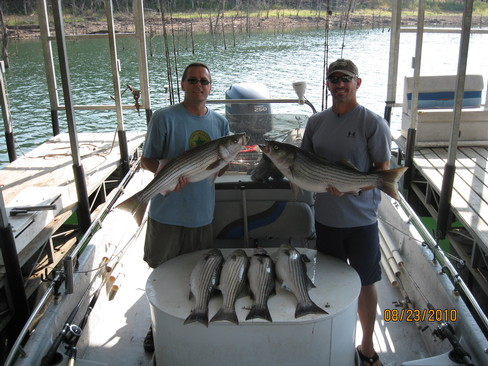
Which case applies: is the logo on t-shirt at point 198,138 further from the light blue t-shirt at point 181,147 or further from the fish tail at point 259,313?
the fish tail at point 259,313

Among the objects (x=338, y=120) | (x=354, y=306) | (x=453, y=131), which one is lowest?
(x=354, y=306)

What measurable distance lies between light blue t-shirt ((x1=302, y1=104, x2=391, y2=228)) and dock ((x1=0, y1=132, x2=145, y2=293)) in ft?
9.38

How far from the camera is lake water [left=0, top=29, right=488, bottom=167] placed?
1523cm

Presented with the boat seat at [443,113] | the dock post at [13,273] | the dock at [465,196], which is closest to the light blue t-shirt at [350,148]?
the dock at [465,196]

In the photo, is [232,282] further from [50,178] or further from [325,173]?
[50,178]

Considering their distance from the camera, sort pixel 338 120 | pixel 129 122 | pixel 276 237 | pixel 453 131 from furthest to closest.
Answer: pixel 129 122
pixel 453 131
pixel 276 237
pixel 338 120

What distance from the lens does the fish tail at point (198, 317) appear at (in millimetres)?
2631

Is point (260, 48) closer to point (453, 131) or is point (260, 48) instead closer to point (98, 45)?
point (98, 45)

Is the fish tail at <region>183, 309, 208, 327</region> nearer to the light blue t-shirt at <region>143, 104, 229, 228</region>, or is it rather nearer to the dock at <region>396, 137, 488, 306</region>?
the light blue t-shirt at <region>143, 104, 229, 228</region>

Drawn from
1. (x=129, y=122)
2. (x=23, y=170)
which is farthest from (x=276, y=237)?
(x=129, y=122)

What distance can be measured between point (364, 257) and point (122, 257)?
2433 millimetres

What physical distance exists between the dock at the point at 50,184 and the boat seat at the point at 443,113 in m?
4.67

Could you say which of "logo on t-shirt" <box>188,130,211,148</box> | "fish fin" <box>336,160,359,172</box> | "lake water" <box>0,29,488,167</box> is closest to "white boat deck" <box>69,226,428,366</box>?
"fish fin" <box>336,160,359,172</box>

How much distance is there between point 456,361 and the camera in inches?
106
